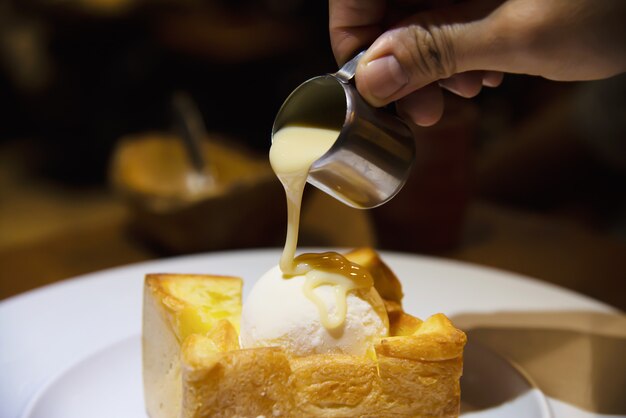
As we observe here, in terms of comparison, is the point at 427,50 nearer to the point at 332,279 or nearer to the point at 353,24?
the point at 353,24

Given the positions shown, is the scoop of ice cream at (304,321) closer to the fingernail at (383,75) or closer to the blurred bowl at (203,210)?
the fingernail at (383,75)

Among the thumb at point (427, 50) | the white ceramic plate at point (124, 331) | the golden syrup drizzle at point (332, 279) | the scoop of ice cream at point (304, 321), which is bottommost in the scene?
the white ceramic plate at point (124, 331)

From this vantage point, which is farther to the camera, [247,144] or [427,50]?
[247,144]

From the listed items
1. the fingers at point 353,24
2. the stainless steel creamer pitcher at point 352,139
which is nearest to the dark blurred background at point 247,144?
the fingers at point 353,24

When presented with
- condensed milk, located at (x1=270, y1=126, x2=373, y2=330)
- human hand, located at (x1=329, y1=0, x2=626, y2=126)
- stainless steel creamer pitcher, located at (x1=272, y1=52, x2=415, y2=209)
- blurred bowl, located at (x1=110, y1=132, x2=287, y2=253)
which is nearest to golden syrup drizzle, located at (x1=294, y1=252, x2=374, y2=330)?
condensed milk, located at (x1=270, y1=126, x2=373, y2=330)

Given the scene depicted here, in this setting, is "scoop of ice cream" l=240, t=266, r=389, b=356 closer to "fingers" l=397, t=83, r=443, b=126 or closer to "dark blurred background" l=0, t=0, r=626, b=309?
"fingers" l=397, t=83, r=443, b=126

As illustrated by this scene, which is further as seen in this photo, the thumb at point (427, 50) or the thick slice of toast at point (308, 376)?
the thumb at point (427, 50)

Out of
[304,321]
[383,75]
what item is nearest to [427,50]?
[383,75]
